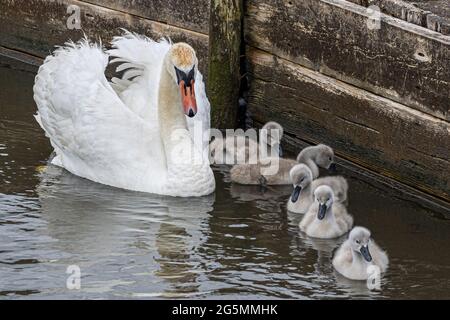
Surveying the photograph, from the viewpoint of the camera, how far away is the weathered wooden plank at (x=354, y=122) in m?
9.02

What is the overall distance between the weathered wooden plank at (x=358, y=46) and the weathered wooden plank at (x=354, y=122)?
9cm

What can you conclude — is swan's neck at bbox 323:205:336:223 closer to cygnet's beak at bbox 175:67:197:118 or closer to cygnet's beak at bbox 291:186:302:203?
cygnet's beak at bbox 291:186:302:203

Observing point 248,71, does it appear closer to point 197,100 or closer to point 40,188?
point 197,100

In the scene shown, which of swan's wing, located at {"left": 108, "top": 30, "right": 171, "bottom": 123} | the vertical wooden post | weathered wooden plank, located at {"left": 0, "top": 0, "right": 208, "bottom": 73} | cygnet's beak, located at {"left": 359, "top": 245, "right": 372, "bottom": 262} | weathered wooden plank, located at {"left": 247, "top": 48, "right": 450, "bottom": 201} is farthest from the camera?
weathered wooden plank, located at {"left": 0, "top": 0, "right": 208, "bottom": 73}

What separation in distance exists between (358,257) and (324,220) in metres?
0.79

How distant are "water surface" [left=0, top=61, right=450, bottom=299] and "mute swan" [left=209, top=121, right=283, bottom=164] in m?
0.23

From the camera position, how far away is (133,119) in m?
9.61

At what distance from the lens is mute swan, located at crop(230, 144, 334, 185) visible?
32.0 feet

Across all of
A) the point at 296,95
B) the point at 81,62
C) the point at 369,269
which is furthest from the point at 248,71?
the point at 369,269

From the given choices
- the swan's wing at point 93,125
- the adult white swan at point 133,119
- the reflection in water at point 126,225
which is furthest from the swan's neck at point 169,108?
the reflection in water at point 126,225

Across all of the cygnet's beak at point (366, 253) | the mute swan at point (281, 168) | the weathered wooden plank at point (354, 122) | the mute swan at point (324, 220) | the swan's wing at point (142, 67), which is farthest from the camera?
the swan's wing at point (142, 67)

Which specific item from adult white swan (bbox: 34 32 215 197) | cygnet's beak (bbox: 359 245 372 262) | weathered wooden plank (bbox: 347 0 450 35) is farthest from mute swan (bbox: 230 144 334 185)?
cygnet's beak (bbox: 359 245 372 262)

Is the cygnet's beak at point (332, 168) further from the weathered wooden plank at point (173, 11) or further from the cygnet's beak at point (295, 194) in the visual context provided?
the weathered wooden plank at point (173, 11)

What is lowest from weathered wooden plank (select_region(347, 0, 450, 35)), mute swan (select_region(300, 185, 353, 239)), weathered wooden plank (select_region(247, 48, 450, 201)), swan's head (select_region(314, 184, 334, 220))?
mute swan (select_region(300, 185, 353, 239))
